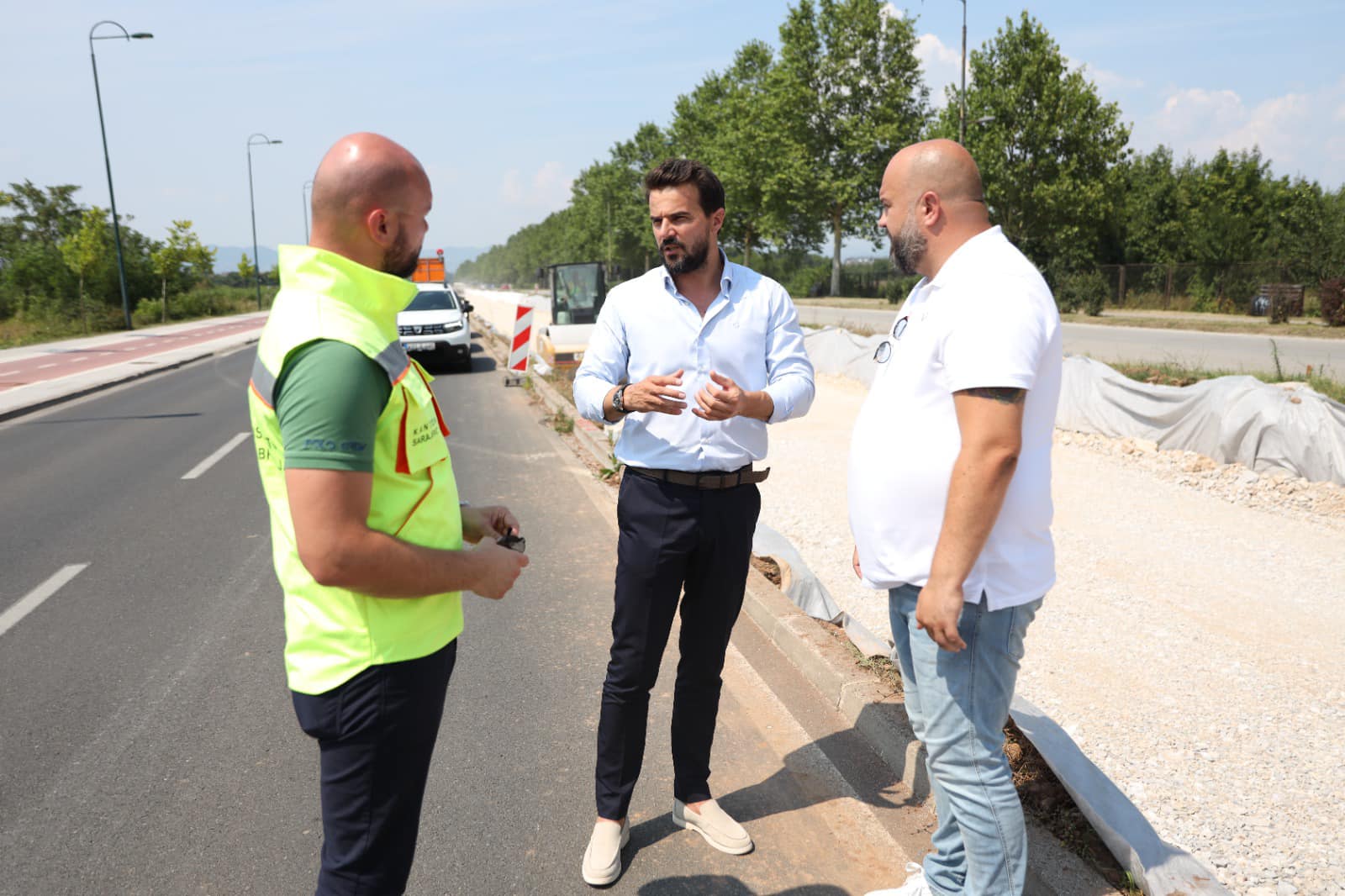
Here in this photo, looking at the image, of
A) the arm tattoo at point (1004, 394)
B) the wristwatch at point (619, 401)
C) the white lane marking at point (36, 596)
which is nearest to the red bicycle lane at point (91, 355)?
the white lane marking at point (36, 596)

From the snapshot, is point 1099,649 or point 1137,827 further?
point 1099,649

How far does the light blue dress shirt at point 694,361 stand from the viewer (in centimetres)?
287

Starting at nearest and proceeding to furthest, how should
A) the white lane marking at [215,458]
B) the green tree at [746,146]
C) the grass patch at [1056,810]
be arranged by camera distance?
the grass patch at [1056,810] < the white lane marking at [215,458] < the green tree at [746,146]

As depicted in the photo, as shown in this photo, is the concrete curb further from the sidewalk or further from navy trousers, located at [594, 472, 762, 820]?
navy trousers, located at [594, 472, 762, 820]

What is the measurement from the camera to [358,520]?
154 centimetres

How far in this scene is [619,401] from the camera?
2.86 metres

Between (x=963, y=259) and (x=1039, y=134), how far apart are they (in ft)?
121

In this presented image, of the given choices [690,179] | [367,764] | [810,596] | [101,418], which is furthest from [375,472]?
[101,418]

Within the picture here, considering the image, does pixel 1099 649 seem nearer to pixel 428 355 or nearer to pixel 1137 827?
pixel 1137 827

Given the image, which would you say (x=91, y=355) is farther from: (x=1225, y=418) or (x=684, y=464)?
(x=684, y=464)

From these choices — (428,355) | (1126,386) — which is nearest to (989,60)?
(428,355)

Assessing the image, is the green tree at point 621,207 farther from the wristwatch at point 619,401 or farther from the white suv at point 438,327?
the wristwatch at point 619,401

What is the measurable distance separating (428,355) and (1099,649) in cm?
1690

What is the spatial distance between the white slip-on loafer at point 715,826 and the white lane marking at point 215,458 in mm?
7588
